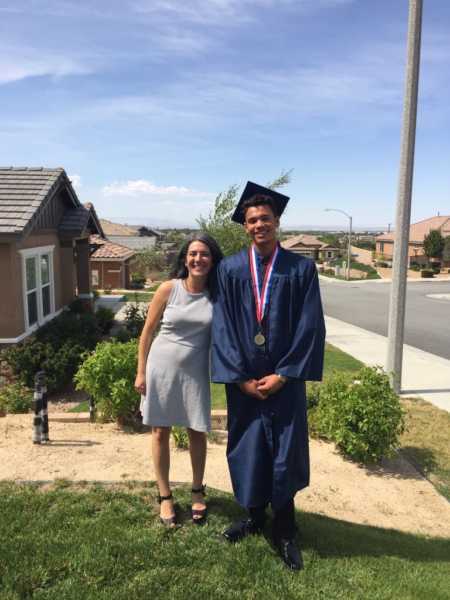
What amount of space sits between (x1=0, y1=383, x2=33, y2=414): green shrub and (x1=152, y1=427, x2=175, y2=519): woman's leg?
4598mm

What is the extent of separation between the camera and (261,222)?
3.09m

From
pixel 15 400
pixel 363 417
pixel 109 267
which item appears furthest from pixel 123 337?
pixel 109 267

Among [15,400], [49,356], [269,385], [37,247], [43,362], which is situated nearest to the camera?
[269,385]

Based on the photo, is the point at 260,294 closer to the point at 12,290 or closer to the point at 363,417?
the point at 363,417

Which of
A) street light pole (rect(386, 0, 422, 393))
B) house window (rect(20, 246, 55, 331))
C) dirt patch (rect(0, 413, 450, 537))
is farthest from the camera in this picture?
house window (rect(20, 246, 55, 331))

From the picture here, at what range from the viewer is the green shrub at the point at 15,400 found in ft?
24.3

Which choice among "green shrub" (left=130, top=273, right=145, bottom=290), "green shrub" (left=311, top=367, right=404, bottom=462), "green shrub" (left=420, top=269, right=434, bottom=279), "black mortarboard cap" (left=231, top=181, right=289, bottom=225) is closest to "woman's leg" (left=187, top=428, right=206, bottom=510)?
"black mortarboard cap" (left=231, top=181, right=289, bottom=225)

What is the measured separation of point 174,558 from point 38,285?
329 inches

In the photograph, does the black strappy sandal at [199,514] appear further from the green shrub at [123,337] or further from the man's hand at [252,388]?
the green shrub at [123,337]

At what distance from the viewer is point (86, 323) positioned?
10.5m

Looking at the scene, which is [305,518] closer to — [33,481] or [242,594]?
[242,594]

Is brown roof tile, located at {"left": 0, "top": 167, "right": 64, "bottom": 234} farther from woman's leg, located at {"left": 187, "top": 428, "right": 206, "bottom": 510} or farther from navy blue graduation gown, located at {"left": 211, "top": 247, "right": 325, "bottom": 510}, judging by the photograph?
navy blue graduation gown, located at {"left": 211, "top": 247, "right": 325, "bottom": 510}

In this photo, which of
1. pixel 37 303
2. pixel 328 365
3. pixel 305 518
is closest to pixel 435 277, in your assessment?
pixel 328 365

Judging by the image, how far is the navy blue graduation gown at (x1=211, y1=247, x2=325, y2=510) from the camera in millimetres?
3023
